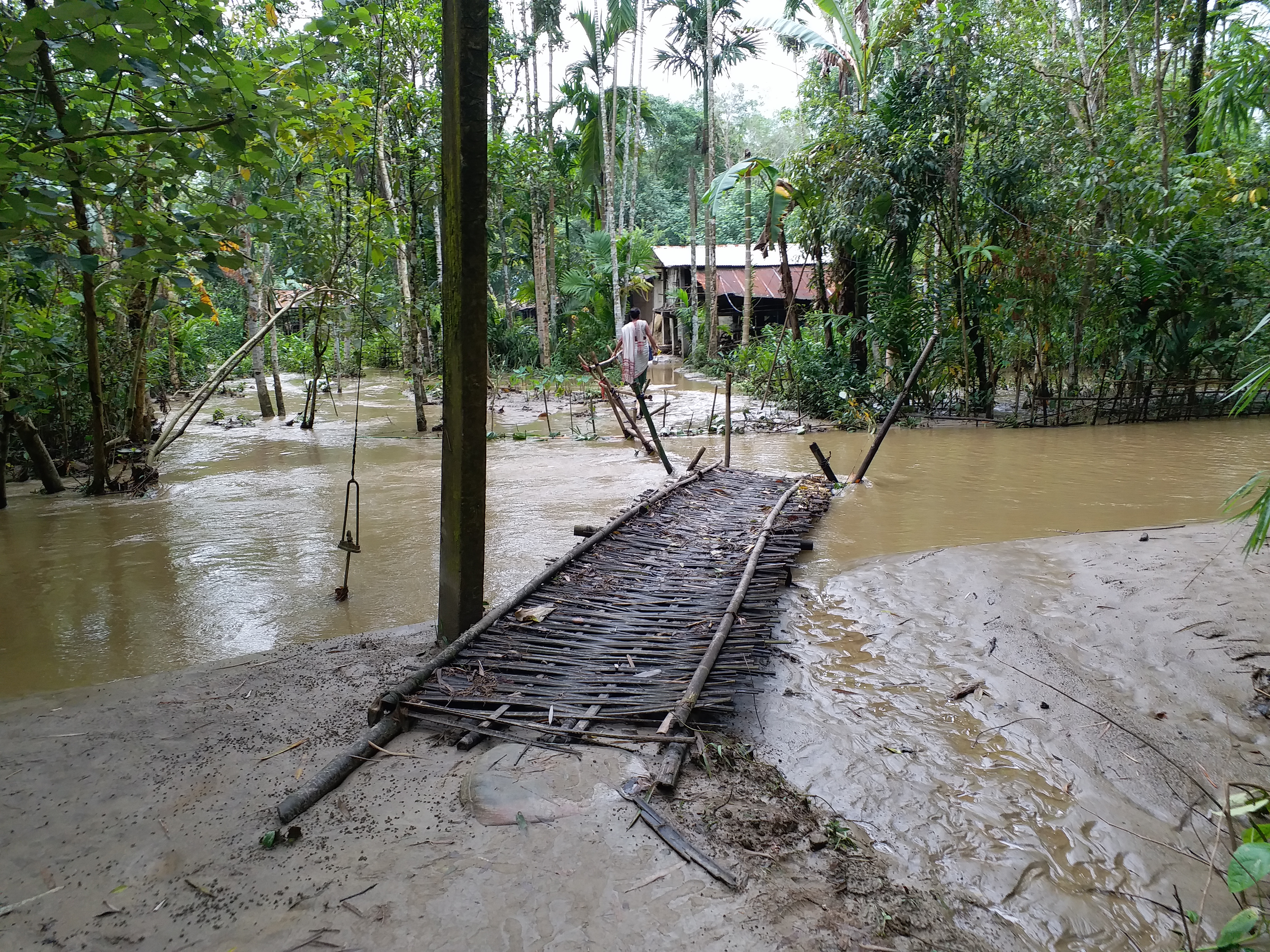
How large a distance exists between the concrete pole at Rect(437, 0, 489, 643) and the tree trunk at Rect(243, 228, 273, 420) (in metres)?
9.41

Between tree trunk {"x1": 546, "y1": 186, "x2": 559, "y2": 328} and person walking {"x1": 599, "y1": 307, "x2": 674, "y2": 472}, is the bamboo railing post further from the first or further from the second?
tree trunk {"x1": 546, "y1": 186, "x2": 559, "y2": 328}

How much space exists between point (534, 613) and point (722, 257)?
21.5 m

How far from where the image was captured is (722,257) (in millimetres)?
23578

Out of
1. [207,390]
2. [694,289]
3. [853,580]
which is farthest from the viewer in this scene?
[694,289]

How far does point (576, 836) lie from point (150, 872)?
1240 millimetres

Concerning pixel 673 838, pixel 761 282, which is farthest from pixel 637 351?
pixel 761 282

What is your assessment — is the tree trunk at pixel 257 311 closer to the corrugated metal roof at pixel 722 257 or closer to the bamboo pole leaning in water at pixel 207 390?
the bamboo pole leaning in water at pixel 207 390

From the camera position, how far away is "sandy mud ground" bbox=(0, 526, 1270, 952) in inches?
77.7

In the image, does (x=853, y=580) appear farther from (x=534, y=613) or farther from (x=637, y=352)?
(x=637, y=352)

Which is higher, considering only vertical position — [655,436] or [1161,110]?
[1161,110]

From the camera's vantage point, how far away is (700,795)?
2453mm

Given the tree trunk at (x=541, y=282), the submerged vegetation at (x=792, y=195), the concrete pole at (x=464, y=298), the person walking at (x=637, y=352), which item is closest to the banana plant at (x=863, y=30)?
the submerged vegetation at (x=792, y=195)

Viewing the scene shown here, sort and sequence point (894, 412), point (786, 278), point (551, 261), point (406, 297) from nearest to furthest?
point (894, 412) → point (786, 278) → point (406, 297) → point (551, 261)

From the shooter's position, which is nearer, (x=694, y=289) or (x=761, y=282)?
(x=694, y=289)
